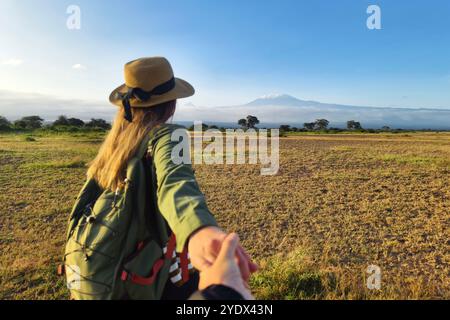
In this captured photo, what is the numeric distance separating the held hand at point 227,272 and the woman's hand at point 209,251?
38mm

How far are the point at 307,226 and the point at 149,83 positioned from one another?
4.34 metres

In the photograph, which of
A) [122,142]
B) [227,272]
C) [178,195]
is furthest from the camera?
[122,142]

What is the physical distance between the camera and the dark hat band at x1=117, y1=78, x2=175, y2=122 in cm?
140

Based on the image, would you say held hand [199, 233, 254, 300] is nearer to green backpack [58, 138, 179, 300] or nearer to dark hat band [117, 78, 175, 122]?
green backpack [58, 138, 179, 300]

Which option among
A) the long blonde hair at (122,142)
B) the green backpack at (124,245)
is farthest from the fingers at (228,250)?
the long blonde hair at (122,142)

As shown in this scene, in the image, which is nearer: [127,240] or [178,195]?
[178,195]

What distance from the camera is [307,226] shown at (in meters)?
5.20

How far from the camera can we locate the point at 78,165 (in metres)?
11.2

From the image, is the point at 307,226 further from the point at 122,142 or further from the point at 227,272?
the point at 227,272

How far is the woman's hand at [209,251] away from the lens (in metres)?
0.86

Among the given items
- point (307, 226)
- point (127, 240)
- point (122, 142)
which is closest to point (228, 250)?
point (127, 240)

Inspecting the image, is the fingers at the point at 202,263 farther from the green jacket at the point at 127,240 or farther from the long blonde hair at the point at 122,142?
the long blonde hair at the point at 122,142

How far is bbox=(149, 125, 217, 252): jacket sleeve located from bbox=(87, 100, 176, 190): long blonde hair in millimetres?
133
